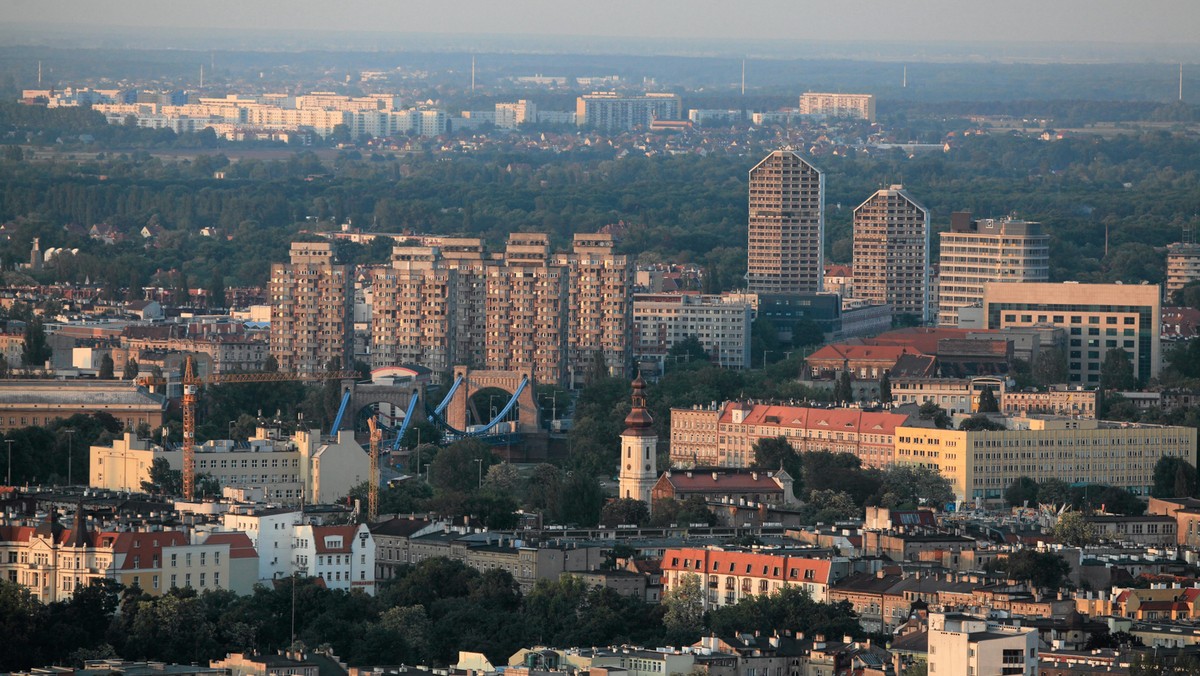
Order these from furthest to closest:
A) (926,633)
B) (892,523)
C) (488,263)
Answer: (488,263) → (892,523) → (926,633)

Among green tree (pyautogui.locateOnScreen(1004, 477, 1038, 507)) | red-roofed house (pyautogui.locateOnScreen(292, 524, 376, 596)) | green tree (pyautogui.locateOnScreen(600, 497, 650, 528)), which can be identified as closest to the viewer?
red-roofed house (pyautogui.locateOnScreen(292, 524, 376, 596))

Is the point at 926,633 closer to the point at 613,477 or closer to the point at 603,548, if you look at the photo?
the point at 603,548

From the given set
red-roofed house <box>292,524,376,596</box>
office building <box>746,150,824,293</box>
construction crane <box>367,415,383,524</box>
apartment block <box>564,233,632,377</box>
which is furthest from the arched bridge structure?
office building <box>746,150,824,293</box>

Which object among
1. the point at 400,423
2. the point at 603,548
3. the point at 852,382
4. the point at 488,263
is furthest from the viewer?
the point at 488,263

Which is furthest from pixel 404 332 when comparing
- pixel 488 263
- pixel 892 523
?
pixel 892 523

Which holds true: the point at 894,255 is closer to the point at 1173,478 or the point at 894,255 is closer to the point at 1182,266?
the point at 1182,266

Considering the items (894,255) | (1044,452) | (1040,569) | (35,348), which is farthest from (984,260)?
(1040,569)

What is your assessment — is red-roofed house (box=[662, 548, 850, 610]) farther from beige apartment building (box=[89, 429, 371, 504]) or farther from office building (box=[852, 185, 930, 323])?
office building (box=[852, 185, 930, 323])
